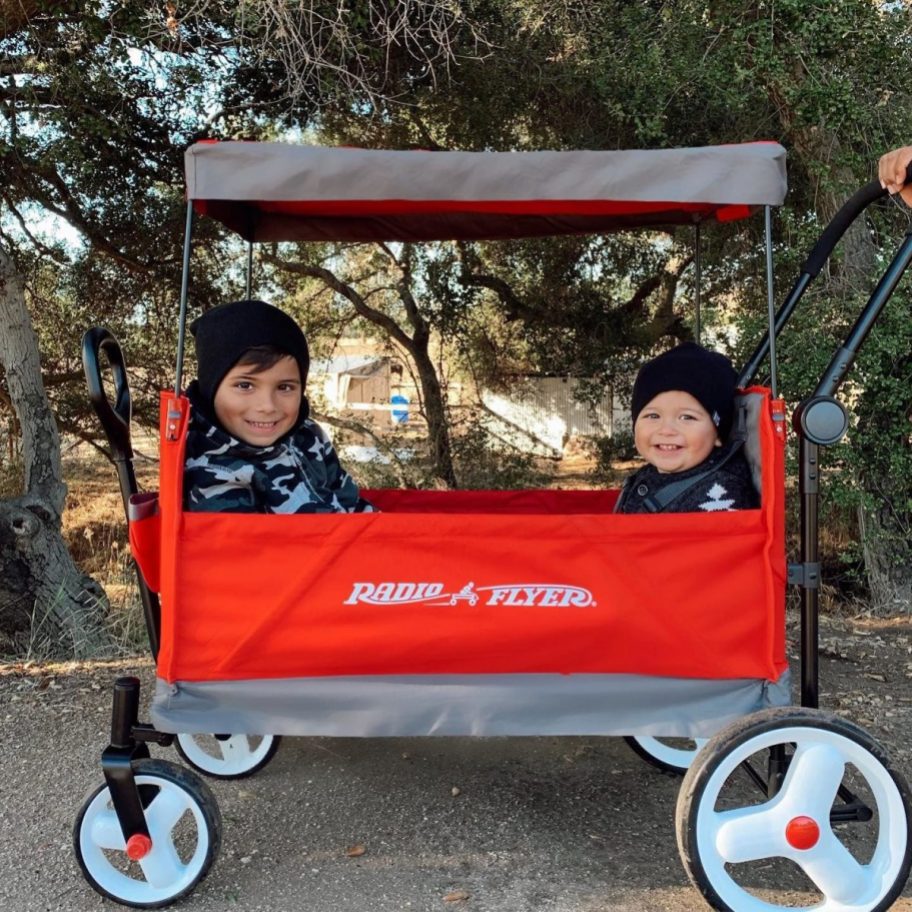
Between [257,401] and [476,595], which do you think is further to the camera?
[257,401]

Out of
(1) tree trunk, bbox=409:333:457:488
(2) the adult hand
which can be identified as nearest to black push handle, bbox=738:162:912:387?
(2) the adult hand

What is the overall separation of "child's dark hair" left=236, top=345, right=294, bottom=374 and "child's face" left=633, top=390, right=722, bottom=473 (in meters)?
1.13

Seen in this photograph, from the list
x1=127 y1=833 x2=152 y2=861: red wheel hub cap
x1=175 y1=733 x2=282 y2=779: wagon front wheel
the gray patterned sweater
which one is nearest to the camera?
x1=127 y1=833 x2=152 y2=861: red wheel hub cap

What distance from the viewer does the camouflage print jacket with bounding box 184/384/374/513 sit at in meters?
2.48

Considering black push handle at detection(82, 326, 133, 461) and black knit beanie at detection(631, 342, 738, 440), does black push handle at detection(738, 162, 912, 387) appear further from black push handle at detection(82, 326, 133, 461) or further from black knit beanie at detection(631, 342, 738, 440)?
black push handle at detection(82, 326, 133, 461)

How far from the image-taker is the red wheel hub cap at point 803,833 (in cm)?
222

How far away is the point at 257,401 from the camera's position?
267 cm

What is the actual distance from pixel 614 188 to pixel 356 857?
2.03 meters

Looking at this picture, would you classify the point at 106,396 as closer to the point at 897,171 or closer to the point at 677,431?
the point at 677,431

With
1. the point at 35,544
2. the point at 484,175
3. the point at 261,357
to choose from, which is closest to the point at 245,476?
the point at 261,357

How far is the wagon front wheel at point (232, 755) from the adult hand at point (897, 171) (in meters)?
A: 2.62

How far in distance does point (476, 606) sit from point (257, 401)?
2.96ft

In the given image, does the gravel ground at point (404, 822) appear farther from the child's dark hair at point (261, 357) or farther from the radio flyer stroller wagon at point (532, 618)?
the child's dark hair at point (261, 357)

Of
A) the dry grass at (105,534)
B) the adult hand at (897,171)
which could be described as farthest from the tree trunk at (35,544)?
the adult hand at (897,171)
